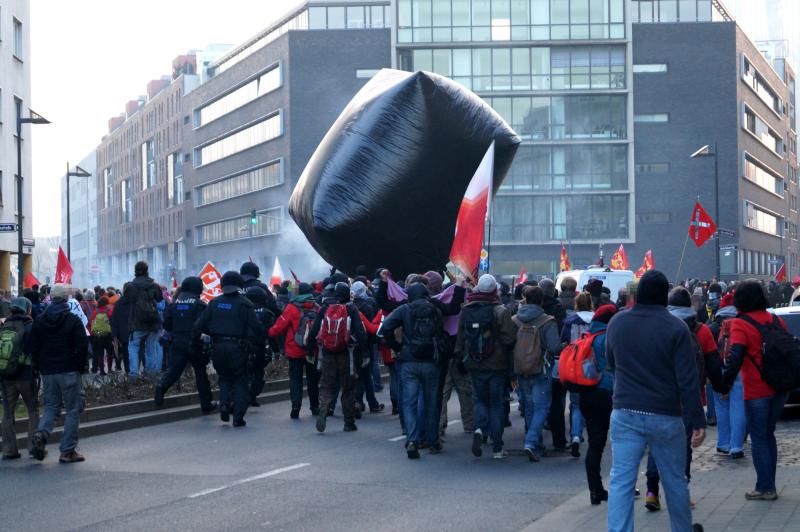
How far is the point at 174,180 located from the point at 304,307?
85.8 meters

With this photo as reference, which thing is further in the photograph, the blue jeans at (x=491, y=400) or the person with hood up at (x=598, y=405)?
the blue jeans at (x=491, y=400)

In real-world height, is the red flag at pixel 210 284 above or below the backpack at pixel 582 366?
above

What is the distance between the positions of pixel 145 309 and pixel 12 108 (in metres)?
25.5

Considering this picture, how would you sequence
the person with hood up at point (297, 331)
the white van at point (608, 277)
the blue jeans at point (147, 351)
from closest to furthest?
the person with hood up at point (297, 331), the blue jeans at point (147, 351), the white van at point (608, 277)

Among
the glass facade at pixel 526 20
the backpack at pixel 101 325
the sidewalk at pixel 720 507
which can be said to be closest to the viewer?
the sidewalk at pixel 720 507

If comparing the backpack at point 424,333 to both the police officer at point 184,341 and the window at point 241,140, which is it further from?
the window at point 241,140

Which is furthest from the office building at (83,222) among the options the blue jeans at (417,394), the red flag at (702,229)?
the blue jeans at (417,394)

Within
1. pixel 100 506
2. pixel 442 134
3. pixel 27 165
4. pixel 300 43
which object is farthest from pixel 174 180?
pixel 100 506

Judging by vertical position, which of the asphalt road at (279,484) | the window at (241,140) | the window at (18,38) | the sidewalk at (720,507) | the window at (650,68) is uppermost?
the window at (650,68)

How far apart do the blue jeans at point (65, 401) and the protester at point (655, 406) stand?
6837mm

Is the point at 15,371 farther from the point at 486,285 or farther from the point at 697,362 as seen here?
the point at 697,362

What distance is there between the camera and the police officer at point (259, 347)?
1634cm

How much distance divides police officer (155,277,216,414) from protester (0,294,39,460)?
10.8 ft

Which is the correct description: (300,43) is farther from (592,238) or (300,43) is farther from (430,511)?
(430,511)
